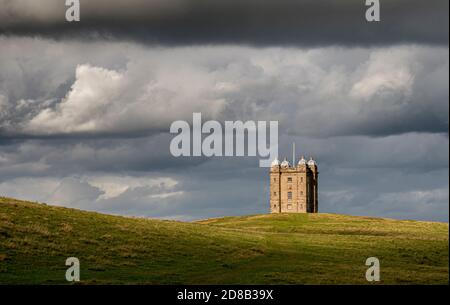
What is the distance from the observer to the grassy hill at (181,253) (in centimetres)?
4966

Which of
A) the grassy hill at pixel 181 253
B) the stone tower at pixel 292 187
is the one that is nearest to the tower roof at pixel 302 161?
the stone tower at pixel 292 187

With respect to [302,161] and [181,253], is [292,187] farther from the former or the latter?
[181,253]

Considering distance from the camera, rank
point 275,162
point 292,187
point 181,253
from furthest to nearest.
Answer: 1. point 275,162
2. point 292,187
3. point 181,253

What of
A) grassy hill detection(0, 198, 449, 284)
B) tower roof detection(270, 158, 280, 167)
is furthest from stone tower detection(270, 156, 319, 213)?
grassy hill detection(0, 198, 449, 284)

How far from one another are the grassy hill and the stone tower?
267 ft

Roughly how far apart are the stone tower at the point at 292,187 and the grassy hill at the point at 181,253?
8136 centimetres

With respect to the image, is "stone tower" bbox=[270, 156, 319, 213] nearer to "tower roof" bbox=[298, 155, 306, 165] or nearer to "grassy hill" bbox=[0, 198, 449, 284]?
"tower roof" bbox=[298, 155, 306, 165]

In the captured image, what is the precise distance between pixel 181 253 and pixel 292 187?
10607 cm

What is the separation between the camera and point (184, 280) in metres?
48.4

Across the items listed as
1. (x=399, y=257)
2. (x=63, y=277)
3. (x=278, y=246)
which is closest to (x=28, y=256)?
(x=63, y=277)

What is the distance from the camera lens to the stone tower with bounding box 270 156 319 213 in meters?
164

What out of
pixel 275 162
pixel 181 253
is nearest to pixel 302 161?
pixel 275 162

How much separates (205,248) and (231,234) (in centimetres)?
1094

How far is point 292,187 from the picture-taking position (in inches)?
6467
